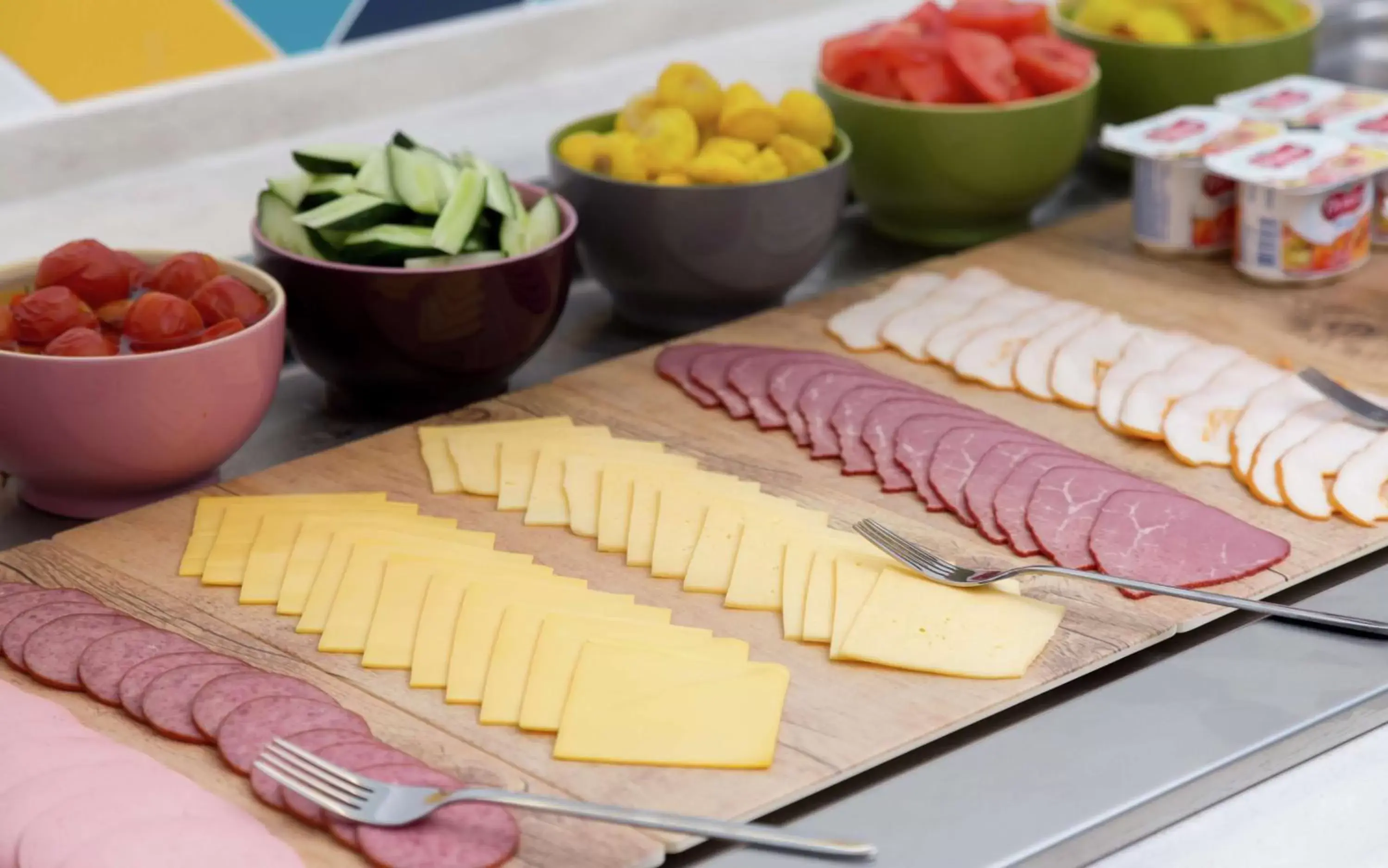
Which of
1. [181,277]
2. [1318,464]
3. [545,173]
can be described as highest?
[181,277]

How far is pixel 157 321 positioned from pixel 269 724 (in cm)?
41

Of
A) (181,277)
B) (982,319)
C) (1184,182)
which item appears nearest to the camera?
(181,277)

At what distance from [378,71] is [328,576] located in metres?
1.07

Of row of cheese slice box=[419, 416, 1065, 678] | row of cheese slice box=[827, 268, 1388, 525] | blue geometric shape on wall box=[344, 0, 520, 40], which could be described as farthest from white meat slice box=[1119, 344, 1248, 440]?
blue geometric shape on wall box=[344, 0, 520, 40]

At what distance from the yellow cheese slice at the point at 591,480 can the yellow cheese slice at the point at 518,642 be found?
130mm

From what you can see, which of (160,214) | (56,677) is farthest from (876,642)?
(160,214)

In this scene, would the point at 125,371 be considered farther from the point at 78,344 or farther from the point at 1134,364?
the point at 1134,364

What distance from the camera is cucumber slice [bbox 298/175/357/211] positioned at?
1592 millimetres

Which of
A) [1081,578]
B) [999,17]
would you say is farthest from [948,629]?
[999,17]

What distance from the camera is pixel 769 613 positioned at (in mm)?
1281

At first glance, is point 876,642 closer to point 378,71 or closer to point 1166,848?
point 1166,848

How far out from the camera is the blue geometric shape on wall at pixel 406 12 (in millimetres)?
2182

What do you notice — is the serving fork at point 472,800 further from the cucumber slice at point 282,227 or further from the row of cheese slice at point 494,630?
the cucumber slice at point 282,227

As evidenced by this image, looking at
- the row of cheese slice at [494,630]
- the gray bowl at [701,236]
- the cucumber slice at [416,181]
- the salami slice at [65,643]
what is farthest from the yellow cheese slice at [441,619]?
the gray bowl at [701,236]
